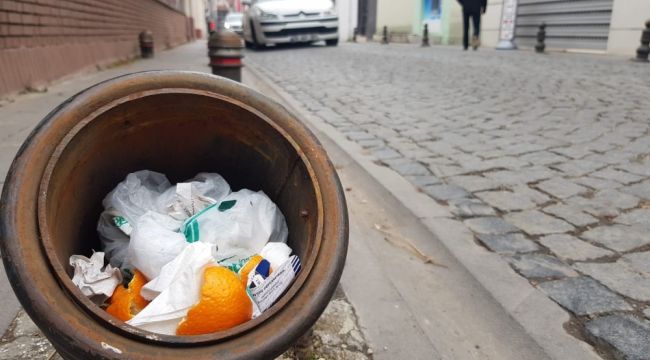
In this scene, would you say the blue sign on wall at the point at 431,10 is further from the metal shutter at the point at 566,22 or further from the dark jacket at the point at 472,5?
the dark jacket at the point at 472,5

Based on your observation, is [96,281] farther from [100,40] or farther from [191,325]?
[100,40]

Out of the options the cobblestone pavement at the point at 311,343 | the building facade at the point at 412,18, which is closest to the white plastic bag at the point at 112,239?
the cobblestone pavement at the point at 311,343

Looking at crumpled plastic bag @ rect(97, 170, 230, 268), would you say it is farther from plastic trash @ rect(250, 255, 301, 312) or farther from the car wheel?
the car wheel

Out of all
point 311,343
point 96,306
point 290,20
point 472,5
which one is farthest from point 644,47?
point 96,306

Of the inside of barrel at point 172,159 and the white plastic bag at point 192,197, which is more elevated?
the inside of barrel at point 172,159

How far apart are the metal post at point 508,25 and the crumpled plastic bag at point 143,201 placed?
14.6 metres

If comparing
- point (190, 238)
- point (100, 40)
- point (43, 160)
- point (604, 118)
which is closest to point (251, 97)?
point (190, 238)

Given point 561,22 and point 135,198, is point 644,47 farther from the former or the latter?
point 135,198

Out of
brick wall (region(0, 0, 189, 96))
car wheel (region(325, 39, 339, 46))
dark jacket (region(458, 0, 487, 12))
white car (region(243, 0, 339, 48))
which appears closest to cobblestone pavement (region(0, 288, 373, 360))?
brick wall (region(0, 0, 189, 96))

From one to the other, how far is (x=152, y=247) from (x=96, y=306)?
346 millimetres

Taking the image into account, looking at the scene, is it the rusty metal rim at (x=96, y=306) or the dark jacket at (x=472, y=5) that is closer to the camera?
the rusty metal rim at (x=96, y=306)

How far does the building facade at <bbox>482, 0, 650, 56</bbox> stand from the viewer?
36.8 ft

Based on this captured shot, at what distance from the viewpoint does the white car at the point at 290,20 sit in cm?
1345

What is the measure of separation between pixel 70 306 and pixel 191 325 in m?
0.27
